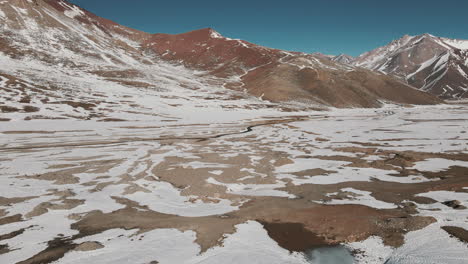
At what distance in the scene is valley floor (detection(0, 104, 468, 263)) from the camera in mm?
10156

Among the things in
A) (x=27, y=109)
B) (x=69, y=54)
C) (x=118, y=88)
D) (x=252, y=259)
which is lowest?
(x=252, y=259)

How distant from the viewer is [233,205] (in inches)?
592

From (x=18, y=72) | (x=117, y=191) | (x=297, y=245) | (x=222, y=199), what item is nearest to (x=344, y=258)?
(x=297, y=245)

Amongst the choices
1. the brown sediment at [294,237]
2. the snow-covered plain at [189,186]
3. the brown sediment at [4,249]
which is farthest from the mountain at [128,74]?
the brown sediment at [294,237]

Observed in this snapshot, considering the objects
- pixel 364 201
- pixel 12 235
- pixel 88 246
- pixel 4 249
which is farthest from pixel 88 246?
pixel 364 201

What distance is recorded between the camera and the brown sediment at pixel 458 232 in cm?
1017

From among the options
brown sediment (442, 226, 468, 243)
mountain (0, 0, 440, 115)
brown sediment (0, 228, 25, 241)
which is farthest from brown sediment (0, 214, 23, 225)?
mountain (0, 0, 440, 115)

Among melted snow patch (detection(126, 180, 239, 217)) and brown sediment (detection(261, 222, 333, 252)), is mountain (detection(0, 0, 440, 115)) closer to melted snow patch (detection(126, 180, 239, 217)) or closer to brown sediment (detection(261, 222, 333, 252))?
melted snow patch (detection(126, 180, 239, 217))

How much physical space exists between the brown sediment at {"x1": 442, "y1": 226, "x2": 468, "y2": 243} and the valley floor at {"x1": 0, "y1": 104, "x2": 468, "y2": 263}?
1.3 inches

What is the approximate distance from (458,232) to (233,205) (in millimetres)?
8948

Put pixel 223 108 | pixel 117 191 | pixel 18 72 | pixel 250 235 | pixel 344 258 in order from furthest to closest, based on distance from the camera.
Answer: pixel 18 72 → pixel 223 108 → pixel 117 191 → pixel 250 235 → pixel 344 258

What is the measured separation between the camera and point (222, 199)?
16000 mm

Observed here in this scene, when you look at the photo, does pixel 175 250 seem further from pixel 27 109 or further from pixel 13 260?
pixel 27 109

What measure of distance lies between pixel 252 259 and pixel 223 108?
292 ft
